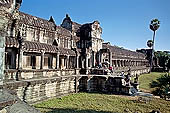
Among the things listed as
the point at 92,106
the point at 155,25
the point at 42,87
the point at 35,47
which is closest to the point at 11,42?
the point at 35,47

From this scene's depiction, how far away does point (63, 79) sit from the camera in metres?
16.0

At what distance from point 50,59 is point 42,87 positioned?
172 inches

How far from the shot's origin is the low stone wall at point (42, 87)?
11.1 m

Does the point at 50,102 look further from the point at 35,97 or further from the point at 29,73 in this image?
the point at 29,73

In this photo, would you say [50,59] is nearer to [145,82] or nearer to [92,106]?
[92,106]

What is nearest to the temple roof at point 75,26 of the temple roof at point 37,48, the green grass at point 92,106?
the temple roof at point 37,48

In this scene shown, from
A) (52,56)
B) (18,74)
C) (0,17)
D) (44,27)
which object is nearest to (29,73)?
(18,74)

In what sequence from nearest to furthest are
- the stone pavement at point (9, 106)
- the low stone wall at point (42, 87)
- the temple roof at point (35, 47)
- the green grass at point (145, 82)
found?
the stone pavement at point (9, 106) → the low stone wall at point (42, 87) → the temple roof at point (35, 47) → the green grass at point (145, 82)

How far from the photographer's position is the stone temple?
1192 cm

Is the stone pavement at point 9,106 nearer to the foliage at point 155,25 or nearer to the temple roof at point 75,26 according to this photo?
the temple roof at point 75,26

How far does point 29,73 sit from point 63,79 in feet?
14.7

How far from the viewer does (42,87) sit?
44.6 feet

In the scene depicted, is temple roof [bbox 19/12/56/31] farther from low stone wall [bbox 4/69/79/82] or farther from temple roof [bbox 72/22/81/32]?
low stone wall [bbox 4/69/79/82]

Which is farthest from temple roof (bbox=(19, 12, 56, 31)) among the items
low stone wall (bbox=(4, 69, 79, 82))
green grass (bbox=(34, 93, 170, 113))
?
green grass (bbox=(34, 93, 170, 113))
